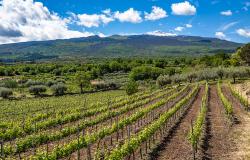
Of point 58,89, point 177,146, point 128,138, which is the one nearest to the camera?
point 128,138

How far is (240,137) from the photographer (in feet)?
75.3

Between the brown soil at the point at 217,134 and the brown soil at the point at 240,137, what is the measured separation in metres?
0.37

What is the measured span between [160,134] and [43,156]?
920 cm

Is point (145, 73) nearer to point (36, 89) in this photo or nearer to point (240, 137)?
point (36, 89)

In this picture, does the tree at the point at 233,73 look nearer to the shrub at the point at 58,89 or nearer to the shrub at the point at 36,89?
the shrub at the point at 58,89

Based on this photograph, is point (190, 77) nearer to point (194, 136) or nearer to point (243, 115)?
point (243, 115)

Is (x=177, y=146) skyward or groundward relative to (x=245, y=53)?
groundward

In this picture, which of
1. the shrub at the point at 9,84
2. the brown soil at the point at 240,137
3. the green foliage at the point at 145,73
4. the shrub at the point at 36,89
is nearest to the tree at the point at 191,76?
the green foliage at the point at 145,73

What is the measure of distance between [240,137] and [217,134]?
1546 mm

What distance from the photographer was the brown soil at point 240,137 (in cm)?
1885

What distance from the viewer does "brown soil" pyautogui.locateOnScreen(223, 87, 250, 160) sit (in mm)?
18848

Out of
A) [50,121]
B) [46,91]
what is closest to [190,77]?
[46,91]

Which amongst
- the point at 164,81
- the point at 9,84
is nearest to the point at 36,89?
the point at 9,84

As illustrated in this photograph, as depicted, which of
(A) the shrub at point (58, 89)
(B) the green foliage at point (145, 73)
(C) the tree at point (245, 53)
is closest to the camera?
(A) the shrub at point (58, 89)
